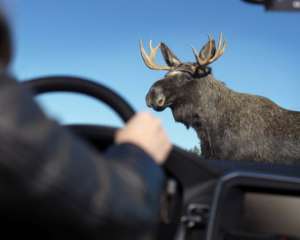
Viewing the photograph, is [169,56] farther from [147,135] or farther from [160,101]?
[147,135]

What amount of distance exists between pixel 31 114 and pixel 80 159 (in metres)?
0.06

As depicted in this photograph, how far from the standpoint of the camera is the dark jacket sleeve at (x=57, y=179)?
0.55m

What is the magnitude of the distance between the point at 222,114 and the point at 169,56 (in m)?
2.27

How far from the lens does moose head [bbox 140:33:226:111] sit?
16.8 meters

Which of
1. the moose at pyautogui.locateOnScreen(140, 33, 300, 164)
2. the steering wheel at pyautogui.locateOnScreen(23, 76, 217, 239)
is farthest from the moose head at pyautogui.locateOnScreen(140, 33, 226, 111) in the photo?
the steering wheel at pyautogui.locateOnScreen(23, 76, 217, 239)

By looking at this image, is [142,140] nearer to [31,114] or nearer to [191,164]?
[31,114]

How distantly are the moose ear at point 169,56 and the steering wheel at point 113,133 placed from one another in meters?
16.8

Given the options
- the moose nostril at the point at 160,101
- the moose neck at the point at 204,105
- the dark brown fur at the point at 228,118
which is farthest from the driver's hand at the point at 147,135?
the moose neck at the point at 204,105

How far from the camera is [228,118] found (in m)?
18.3

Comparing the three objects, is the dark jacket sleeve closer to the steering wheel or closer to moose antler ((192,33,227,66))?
the steering wheel

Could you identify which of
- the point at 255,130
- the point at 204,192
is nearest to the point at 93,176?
the point at 204,192

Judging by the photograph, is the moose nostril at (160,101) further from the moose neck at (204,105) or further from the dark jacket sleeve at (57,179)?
the dark jacket sleeve at (57,179)

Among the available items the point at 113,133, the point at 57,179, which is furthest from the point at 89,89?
the point at 57,179

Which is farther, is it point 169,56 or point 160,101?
point 169,56
